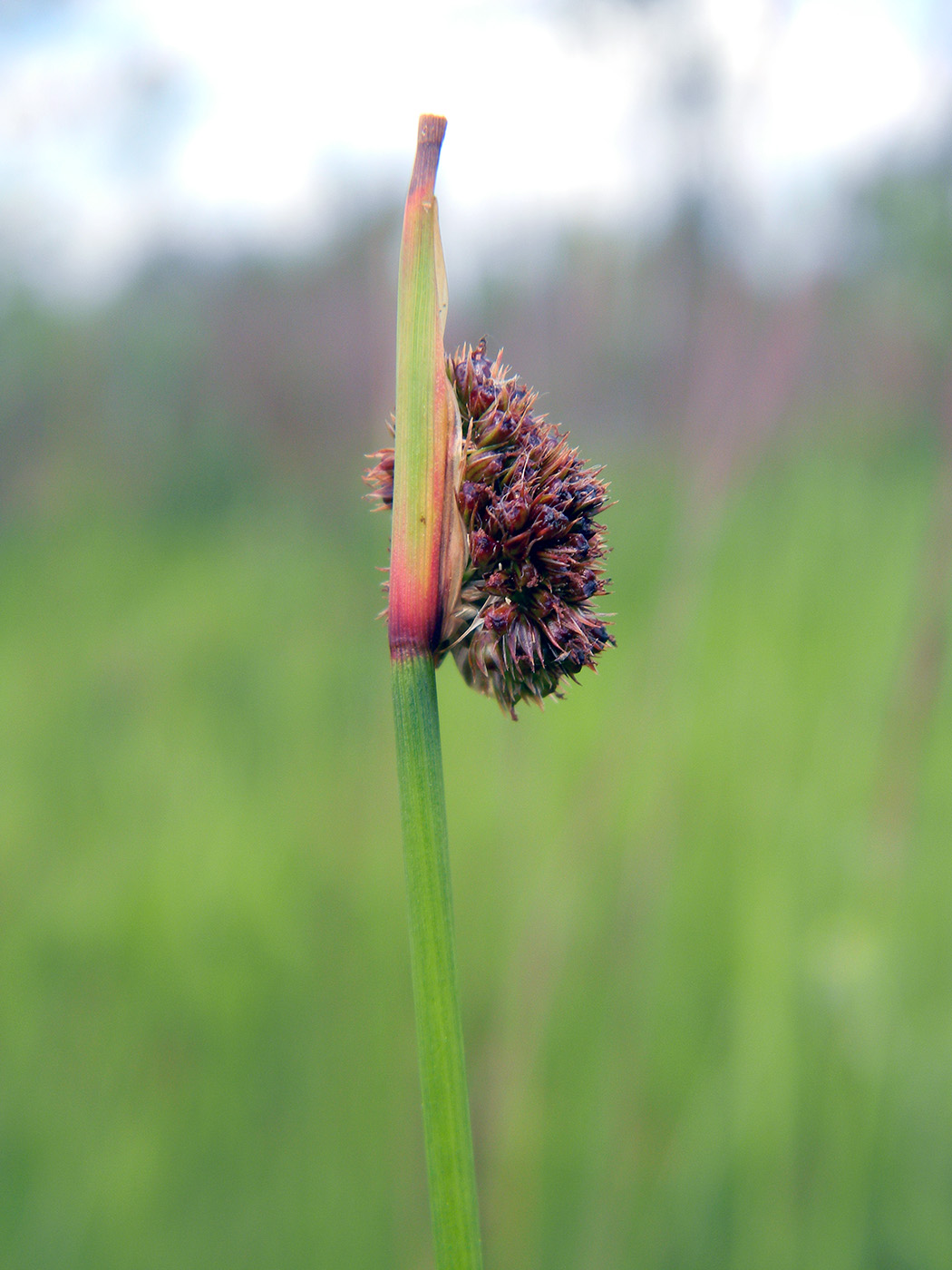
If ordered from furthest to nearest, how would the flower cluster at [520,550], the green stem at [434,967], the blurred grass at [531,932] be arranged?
the blurred grass at [531,932] → the flower cluster at [520,550] → the green stem at [434,967]

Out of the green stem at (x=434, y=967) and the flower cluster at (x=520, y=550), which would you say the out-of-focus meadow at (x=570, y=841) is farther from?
the green stem at (x=434, y=967)

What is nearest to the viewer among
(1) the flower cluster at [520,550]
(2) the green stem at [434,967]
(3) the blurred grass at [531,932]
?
(2) the green stem at [434,967]

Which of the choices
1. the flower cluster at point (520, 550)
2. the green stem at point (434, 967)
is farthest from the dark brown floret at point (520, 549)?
the green stem at point (434, 967)

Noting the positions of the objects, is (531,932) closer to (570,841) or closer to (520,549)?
(570,841)

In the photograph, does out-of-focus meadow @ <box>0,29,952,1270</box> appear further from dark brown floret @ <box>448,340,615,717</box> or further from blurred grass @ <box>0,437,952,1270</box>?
dark brown floret @ <box>448,340,615,717</box>

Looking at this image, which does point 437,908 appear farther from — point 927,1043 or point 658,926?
point 927,1043

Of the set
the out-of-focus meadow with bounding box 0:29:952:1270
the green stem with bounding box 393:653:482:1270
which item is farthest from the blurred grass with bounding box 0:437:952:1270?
the green stem with bounding box 393:653:482:1270
